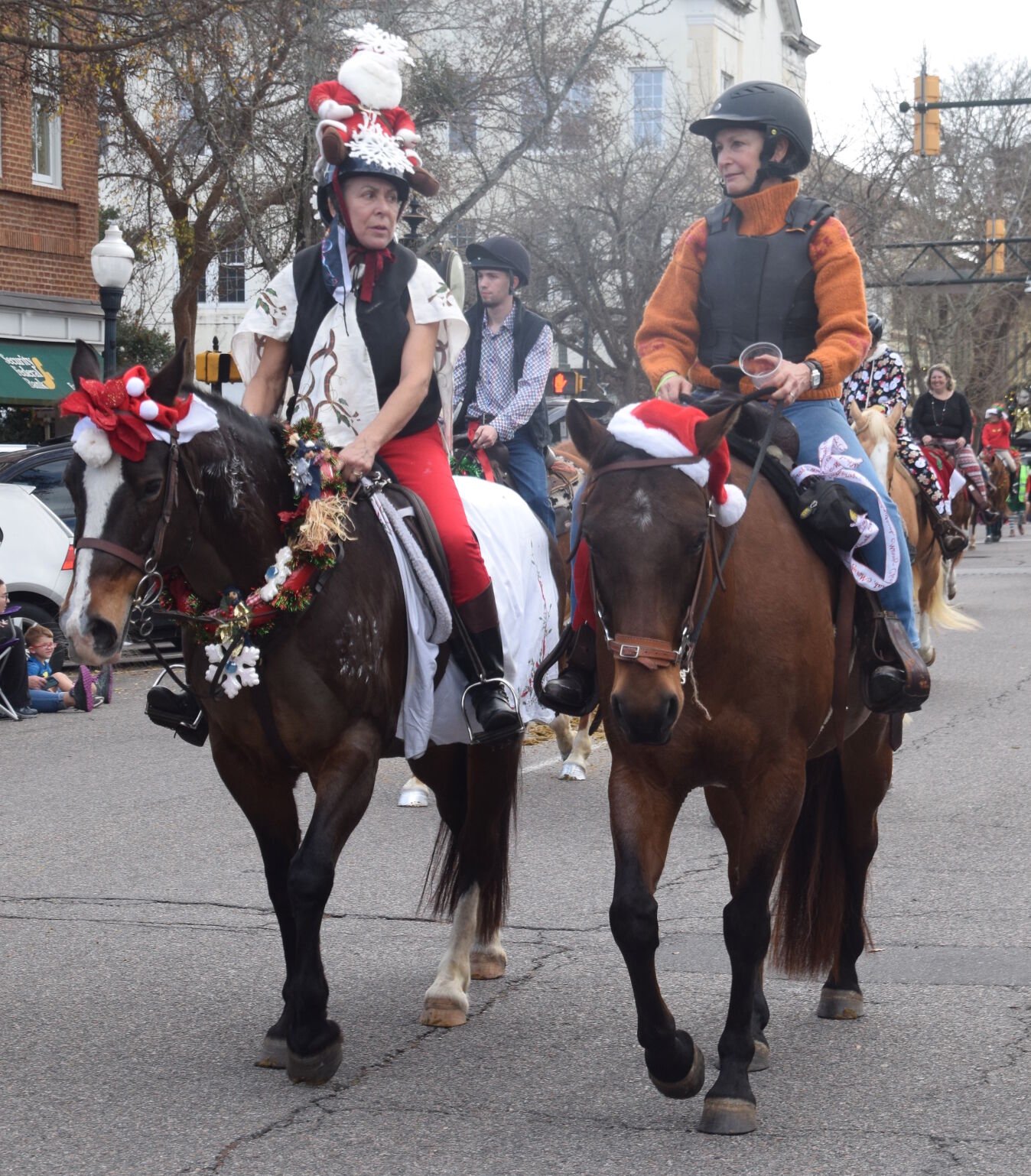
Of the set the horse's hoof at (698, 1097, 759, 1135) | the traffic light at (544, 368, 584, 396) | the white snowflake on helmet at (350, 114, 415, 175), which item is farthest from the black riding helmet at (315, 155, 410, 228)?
the traffic light at (544, 368, 584, 396)

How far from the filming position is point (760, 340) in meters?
5.52

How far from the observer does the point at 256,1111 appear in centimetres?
458

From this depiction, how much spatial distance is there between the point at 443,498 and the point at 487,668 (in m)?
0.58

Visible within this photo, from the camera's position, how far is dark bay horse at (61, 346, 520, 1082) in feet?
14.7

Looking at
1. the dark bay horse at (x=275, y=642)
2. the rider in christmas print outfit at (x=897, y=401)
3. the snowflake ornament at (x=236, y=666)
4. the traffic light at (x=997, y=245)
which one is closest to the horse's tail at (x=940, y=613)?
the rider in christmas print outfit at (x=897, y=401)

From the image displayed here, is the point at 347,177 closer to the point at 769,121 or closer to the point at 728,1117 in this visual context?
the point at 769,121

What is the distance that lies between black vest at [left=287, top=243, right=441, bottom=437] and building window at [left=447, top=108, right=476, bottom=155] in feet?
69.6

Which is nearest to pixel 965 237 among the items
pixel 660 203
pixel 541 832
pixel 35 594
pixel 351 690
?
pixel 660 203

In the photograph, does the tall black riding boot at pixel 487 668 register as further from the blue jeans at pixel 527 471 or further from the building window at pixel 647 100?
the building window at pixel 647 100

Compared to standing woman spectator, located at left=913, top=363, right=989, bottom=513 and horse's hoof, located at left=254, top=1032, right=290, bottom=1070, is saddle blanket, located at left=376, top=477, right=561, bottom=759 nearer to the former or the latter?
horse's hoof, located at left=254, top=1032, right=290, bottom=1070

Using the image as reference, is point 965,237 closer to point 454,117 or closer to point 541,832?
point 454,117

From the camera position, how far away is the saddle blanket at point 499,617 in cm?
530

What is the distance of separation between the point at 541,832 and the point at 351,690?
3603mm

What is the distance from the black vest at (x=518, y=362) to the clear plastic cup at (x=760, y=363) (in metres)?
4.09
